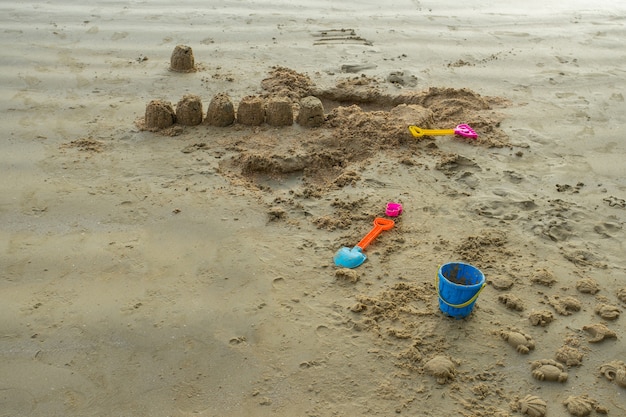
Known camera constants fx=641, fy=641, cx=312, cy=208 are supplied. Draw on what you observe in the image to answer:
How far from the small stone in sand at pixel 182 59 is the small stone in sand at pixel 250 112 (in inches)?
34.9

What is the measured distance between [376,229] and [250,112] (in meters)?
1.34

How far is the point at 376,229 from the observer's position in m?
2.86

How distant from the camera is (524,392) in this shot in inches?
82.3

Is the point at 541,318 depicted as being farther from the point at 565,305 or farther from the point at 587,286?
the point at 587,286

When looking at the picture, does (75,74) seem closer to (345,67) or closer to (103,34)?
(103,34)

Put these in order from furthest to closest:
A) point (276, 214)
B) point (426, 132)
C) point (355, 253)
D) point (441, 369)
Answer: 1. point (426, 132)
2. point (276, 214)
3. point (355, 253)
4. point (441, 369)

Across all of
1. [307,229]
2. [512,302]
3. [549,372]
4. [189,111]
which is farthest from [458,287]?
[189,111]

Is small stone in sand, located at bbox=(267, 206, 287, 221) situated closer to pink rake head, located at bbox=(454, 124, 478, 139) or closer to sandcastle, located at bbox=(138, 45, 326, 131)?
sandcastle, located at bbox=(138, 45, 326, 131)

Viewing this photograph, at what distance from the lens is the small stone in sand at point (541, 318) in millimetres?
2368

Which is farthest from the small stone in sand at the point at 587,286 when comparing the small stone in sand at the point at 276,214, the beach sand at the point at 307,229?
the small stone in sand at the point at 276,214

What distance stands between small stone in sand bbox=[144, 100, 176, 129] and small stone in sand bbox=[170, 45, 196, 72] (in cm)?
83

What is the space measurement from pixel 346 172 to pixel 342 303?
3.41 feet

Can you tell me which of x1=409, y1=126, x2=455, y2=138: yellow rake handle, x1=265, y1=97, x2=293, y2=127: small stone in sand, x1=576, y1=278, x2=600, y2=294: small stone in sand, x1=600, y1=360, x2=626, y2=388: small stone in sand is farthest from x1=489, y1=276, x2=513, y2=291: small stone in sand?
x1=265, y1=97, x2=293, y2=127: small stone in sand

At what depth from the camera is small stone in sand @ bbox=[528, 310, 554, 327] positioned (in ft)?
7.77
